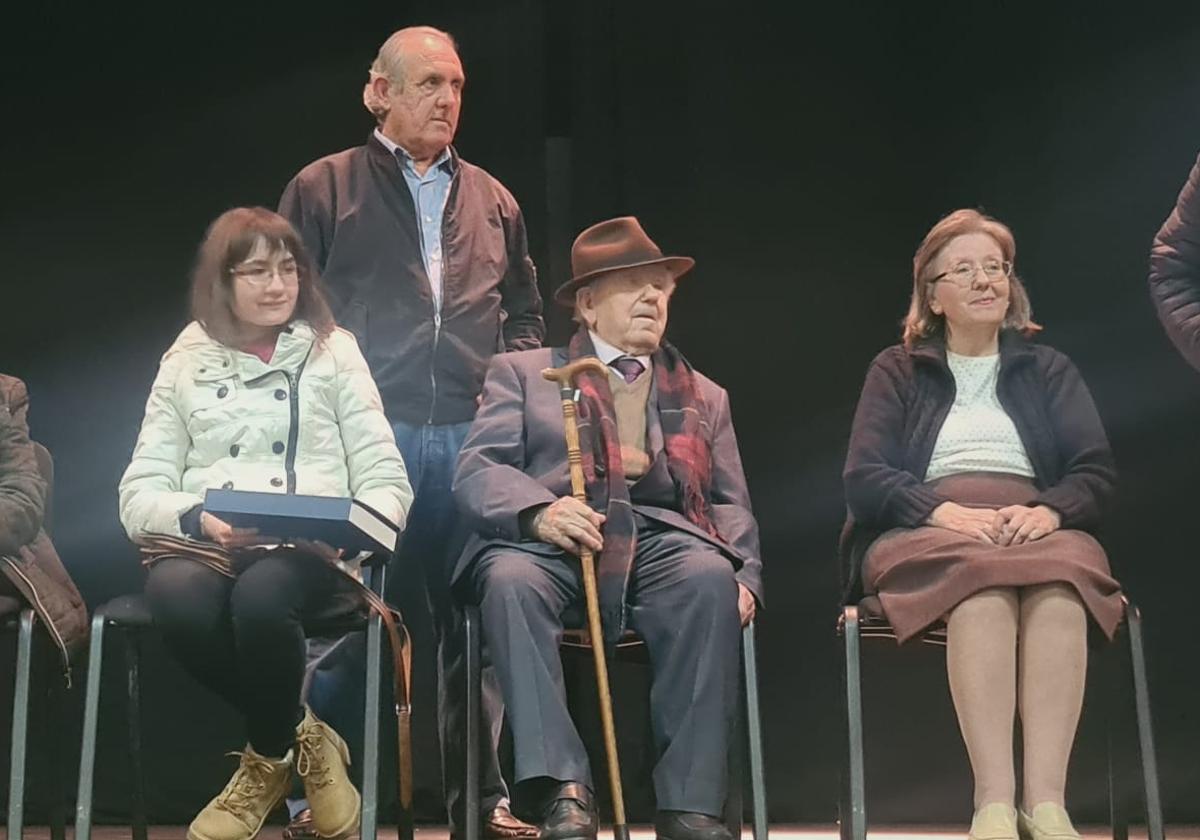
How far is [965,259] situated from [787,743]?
4.19 ft

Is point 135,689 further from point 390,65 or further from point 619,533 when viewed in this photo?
point 390,65

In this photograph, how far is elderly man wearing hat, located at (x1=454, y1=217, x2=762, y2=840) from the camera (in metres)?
3.58

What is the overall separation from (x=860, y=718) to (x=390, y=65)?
69.2 inches

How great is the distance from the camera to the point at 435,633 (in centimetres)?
437

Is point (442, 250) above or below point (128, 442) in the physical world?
above

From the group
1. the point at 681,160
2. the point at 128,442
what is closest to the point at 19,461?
the point at 128,442

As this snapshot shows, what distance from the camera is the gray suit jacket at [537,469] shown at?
385 centimetres

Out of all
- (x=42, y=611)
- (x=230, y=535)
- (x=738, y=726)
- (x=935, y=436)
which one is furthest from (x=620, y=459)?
(x=42, y=611)

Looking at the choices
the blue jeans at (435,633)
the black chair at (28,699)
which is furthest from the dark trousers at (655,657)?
the black chair at (28,699)

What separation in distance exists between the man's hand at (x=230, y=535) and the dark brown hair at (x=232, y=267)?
0.43m

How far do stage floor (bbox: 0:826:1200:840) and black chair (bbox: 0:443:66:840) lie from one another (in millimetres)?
442

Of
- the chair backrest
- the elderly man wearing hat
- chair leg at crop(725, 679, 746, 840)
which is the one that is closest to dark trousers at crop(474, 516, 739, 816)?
the elderly man wearing hat

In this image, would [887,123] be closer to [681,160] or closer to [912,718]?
[681,160]

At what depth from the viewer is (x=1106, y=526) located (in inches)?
181
